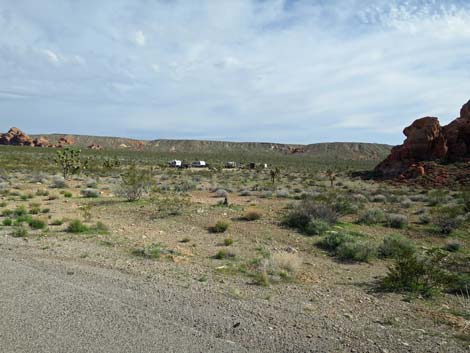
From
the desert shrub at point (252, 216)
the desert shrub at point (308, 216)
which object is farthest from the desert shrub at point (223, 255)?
the desert shrub at point (252, 216)

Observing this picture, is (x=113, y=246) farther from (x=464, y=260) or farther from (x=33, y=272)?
(x=464, y=260)

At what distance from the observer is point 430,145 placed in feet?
159

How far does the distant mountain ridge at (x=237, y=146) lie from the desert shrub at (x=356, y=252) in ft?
429

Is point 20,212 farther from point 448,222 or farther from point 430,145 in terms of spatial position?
point 430,145

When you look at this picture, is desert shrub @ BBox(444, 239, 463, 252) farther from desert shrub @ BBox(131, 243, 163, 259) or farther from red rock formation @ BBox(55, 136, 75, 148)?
red rock formation @ BBox(55, 136, 75, 148)

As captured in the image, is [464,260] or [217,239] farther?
[217,239]

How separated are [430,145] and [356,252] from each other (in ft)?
141

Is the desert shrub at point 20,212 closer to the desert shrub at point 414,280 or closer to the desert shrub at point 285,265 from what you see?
the desert shrub at point 285,265

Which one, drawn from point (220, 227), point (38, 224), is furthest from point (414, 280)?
point (38, 224)

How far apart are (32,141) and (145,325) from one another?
564 ft

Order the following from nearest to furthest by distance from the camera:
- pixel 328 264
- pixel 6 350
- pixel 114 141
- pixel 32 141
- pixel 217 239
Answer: pixel 6 350 → pixel 328 264 → pixel 217 239 → pixel 32 141 → pixel 114 141

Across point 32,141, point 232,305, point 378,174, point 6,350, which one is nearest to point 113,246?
point 232,305

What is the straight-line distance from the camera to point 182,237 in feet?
42.3

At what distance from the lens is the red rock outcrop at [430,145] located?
154ft
